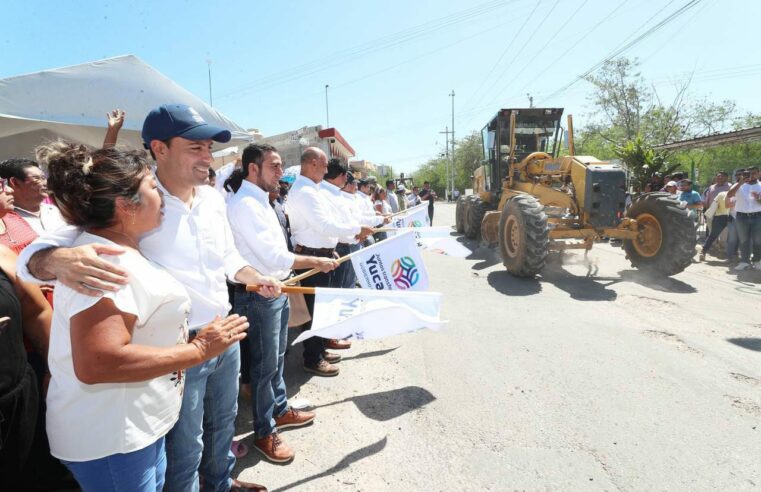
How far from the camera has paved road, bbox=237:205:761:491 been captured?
2412 millimetres

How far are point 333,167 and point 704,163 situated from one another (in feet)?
102

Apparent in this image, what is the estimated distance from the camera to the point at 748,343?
13.4 feet

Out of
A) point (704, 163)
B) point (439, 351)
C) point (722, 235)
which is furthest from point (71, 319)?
point (704, 163)

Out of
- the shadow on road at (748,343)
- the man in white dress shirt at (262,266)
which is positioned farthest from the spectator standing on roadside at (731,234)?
the man in white dress shirt at (262,266)

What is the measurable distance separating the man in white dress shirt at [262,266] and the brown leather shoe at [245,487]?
290 millimetres

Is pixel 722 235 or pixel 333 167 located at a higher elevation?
pixel 333 167

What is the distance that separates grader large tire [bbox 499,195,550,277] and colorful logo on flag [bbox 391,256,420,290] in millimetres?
3270

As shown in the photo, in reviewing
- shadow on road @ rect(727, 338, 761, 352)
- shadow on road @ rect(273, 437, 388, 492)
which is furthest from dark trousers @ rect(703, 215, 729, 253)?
shadow on road @ rect(273, 437, 388, 492)

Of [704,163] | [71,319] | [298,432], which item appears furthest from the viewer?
[704,163]

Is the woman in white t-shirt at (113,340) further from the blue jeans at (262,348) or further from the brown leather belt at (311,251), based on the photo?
the brown leather belt at (311,251)

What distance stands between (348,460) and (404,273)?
153 cm

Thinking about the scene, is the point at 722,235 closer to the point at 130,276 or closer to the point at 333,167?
the point at 333,167

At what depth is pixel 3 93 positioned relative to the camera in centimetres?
396

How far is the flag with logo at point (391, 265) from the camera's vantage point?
11.2ft
